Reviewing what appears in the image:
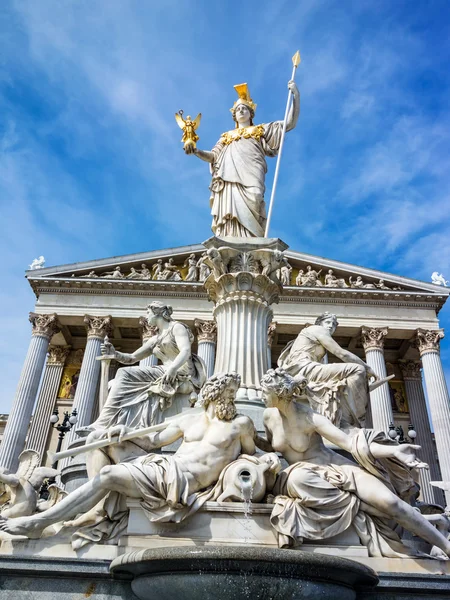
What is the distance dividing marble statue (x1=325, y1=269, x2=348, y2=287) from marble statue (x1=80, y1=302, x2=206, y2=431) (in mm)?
27378

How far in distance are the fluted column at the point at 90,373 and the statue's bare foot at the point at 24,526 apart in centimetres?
2209

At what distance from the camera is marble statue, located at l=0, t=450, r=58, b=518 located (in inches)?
209

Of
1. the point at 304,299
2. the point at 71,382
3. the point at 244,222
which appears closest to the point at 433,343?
the point at 304,299

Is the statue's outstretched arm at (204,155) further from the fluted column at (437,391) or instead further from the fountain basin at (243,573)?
the fluted column at (437,391)

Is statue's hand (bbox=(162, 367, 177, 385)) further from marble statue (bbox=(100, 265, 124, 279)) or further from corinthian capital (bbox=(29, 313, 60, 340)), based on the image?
marble statue (bbox=(100, 265, 124, 279))

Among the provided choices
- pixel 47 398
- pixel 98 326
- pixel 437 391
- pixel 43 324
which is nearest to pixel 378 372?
pixel 437 391

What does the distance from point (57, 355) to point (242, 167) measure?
30105mm

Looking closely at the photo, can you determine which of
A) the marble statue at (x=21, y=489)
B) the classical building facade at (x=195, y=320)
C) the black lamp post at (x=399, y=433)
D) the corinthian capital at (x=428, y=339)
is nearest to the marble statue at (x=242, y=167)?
the marble statue at (x=21, y=489)

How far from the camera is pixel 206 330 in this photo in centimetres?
3130

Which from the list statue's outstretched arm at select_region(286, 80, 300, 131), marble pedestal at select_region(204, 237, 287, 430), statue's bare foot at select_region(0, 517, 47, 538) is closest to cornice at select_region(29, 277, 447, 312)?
statue's outstretched arm at select_region(286, 80, 300, 131)

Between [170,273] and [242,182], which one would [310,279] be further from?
[242,182]

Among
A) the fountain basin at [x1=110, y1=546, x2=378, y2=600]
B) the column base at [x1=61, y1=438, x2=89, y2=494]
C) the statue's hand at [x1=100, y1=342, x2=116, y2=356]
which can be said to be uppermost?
the statue's hand at [x1=100, y1=342, x2=116, y2=356]

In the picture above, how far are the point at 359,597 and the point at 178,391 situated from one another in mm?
3639

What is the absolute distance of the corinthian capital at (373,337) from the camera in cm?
3145
